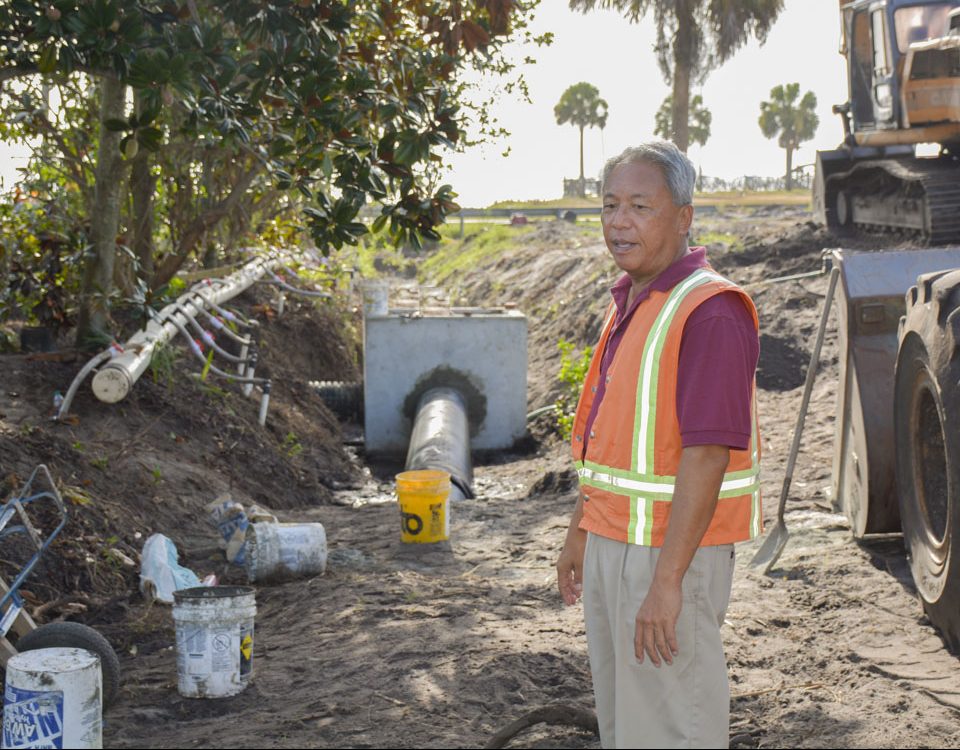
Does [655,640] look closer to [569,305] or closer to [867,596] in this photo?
[867,596]

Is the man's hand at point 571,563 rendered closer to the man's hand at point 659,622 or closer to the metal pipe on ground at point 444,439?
the man's hand at point 659,622

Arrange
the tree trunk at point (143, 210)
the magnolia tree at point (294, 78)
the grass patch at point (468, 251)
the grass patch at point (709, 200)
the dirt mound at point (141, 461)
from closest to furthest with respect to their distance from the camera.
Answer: the magnolia tree at point (294, 78) < the dirt mound at point (141, 461) < the tree trunk at point (143, 210) < the grass patch at point (468, 251) < the grass patch at point (709, 200)

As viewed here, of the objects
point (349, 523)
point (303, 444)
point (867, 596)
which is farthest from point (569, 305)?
point (867, 596)

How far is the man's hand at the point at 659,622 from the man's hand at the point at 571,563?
0.55 m

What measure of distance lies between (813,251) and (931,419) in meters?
12.1

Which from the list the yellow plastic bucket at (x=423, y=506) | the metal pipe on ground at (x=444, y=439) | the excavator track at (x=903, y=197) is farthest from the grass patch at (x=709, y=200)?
the yellow plastic bucket at (x=423, y=506)

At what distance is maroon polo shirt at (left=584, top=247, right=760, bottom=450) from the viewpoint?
9.41 ft

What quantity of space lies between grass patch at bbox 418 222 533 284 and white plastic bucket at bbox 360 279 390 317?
15.5 meters

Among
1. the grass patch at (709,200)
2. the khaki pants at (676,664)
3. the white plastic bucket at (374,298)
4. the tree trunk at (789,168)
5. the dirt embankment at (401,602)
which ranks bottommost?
the dirt embankment at (401,602)

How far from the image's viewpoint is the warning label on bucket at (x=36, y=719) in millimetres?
3803

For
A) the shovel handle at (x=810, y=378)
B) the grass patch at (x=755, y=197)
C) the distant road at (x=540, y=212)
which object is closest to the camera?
the shovel handle at (x=810, y=378)

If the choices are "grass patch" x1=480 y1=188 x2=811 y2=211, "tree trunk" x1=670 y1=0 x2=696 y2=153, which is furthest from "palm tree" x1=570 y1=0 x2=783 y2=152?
"grass patch" x1=480 y1=188 x2=811 y2=211

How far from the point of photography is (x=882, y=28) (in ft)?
47.4

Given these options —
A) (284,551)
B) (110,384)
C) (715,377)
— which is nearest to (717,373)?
(715,377)
